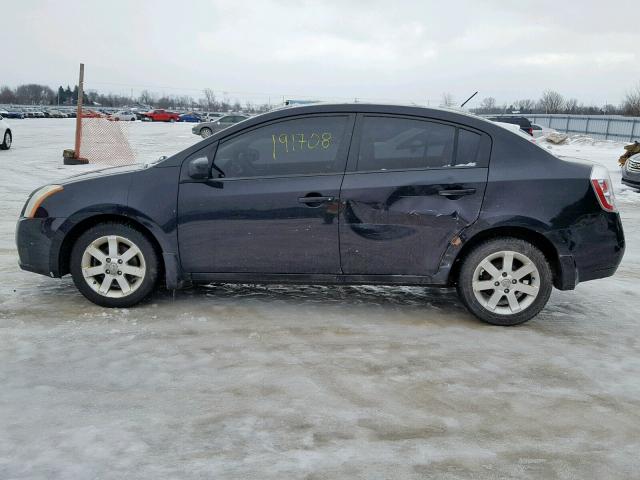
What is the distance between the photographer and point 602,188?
4832 mm

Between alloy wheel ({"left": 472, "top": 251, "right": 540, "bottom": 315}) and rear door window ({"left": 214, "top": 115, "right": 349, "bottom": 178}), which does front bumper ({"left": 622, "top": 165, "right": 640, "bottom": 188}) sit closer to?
alloy wheel ({"left": 472, "top": 251, "right": 540, "bottom": 315})

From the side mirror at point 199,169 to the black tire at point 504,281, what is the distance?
2.13 meters

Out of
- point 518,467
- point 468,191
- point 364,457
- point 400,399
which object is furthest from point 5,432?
point 468,191

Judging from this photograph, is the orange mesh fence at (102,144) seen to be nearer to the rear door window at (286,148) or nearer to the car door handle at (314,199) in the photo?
the rear door window at (286,148)

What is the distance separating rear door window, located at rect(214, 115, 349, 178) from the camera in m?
4.95

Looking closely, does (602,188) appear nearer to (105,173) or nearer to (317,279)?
(317,279)

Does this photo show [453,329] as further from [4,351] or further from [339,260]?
[4,351]

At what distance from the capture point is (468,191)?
479 centimetres

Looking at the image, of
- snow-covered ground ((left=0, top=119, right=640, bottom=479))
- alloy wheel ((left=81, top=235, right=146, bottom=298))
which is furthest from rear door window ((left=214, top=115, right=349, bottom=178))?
snow-covered ground ((left=0, top=119, right=640, bottom=479))

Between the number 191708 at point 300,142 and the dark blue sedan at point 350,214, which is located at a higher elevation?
the number 191708 at point 300,142

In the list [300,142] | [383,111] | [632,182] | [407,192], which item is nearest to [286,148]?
[300,142]

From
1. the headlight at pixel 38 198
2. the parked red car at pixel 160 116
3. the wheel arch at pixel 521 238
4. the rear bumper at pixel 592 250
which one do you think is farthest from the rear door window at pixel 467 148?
the parked red car at pixel 160 116

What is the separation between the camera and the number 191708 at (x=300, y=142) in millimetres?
4973

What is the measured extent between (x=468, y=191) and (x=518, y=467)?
2358 mm
